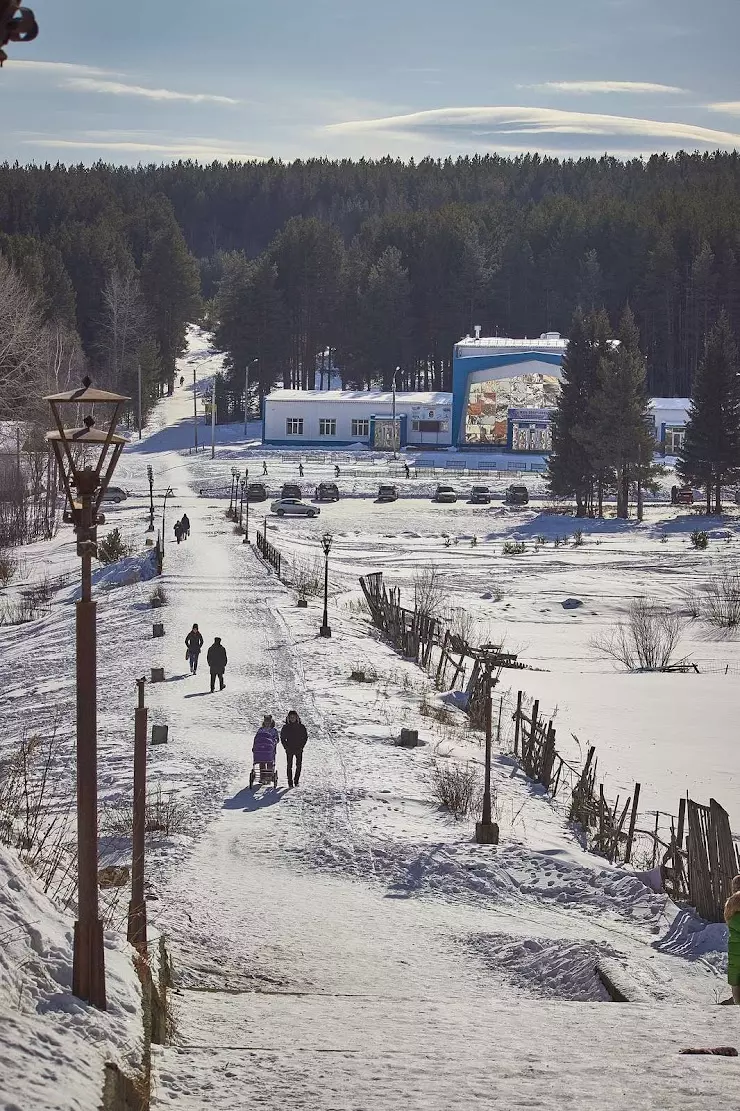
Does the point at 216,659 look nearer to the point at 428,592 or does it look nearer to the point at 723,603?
the point at 428,592

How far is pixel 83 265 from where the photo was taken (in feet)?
353

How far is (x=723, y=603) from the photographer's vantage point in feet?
139

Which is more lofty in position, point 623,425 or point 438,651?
point 623,425

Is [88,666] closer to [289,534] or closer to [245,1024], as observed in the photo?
[245,1024]

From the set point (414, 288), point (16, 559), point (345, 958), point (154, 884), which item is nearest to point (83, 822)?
point (345, 958)

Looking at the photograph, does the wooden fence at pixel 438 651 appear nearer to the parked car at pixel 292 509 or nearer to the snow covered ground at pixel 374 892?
the snow covered ground at pixel 374 892

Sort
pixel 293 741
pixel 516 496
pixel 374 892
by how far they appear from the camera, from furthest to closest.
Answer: pixel 516 496
pixel 293 741
pixel 374 892

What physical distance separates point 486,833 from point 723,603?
27.5 m

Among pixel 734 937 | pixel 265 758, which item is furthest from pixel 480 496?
pixel 734 937

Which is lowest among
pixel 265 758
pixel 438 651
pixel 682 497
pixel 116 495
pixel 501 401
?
pixel 438 651

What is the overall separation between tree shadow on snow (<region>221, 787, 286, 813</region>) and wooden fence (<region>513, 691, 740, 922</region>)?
4.14 meters

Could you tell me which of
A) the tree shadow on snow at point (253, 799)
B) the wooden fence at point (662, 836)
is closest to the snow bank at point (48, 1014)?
the wooden fence at point (662, 836)

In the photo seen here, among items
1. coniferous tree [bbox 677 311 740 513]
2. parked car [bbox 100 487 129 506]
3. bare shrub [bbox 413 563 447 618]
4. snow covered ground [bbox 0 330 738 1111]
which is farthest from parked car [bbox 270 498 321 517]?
snow covered ground [bbox 0 330 738 1111]

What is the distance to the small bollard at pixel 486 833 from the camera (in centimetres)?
1666
